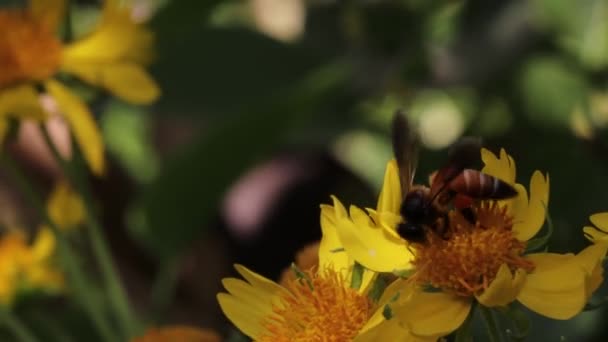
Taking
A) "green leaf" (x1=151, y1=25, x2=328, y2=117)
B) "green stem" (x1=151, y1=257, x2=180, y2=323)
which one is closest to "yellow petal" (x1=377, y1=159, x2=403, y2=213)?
"green stem" (x1=151, y1=257, x2=180, y2=323)

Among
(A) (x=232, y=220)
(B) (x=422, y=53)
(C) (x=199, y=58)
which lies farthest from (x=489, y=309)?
(A) (x=232, y=220)

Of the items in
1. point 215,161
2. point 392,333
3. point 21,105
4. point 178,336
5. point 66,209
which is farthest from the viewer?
point 215,161

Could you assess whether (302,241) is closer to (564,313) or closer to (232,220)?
(232,220)

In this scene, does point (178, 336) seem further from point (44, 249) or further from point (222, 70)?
point (222, 70)

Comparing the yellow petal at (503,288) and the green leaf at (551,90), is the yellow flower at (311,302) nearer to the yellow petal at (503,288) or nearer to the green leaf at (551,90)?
the yellow petal at (503,288)

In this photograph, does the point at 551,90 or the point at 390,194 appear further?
the point at 551,90

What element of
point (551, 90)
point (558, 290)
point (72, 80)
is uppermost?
point (72, 80)

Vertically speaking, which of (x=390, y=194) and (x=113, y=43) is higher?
(x=113, y=43)

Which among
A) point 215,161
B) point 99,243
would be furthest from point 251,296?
point 215,161
